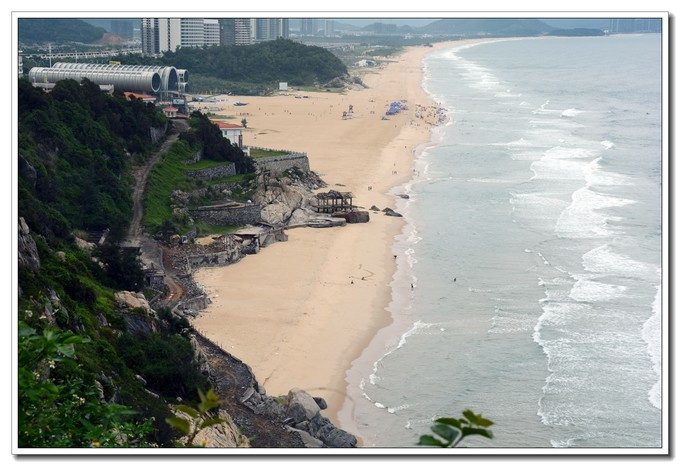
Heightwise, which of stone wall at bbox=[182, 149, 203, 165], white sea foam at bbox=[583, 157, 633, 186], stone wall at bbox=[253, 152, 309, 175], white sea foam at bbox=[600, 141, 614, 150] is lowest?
white sea foam at bbox=[583, 157, 633, 186]

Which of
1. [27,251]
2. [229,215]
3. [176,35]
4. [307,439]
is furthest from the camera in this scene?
[176,35]

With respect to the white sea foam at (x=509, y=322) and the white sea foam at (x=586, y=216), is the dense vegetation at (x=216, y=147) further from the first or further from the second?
the white sea foam at (x=509, y=322)

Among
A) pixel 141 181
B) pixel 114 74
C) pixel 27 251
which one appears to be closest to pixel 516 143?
pixel 114 74

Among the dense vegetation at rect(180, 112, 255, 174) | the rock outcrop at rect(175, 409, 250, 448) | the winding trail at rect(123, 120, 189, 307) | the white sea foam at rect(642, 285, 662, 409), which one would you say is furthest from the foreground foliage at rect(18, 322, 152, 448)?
the dense vegetation at rect(180, 112, 255, 174)

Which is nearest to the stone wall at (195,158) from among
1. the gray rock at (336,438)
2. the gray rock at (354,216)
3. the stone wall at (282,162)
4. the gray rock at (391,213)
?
the stone wall at (282,162)

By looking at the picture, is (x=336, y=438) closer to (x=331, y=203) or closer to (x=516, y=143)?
(x=331, y=203)

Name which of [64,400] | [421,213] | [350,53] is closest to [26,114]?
[421,213]

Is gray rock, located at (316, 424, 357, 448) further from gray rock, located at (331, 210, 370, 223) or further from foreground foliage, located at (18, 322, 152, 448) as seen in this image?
gray rock, located at (331, 210, 370, 223)
